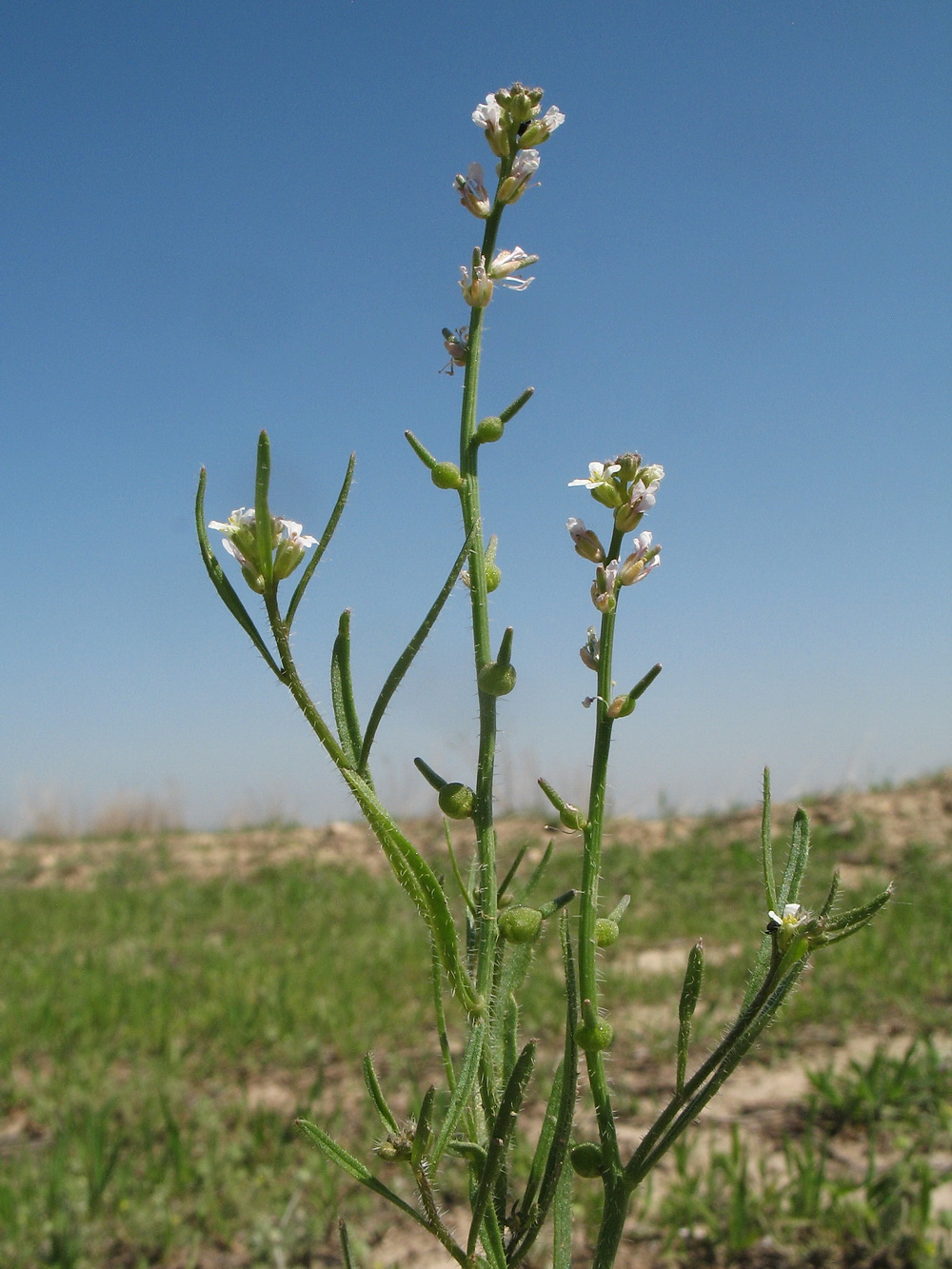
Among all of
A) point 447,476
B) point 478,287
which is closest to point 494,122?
point 478,287

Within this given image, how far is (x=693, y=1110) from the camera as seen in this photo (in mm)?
730

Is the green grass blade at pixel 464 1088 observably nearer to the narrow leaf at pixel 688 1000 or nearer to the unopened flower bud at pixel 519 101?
the narrow leaf at pixel 688 1000

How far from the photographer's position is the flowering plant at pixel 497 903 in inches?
29.5

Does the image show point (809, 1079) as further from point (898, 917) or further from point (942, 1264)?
point (898, 917)

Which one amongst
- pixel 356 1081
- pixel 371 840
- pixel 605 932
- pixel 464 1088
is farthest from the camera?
pixel 371 840

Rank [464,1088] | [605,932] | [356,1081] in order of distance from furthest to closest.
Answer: [356,1081] → [605,932] → [464,1088]

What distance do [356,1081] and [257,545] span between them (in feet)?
11.3

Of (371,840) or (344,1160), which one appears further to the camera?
(371,840)

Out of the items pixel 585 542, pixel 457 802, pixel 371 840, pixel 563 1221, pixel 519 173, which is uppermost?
pixel 519 173

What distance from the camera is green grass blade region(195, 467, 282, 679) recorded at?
777mm

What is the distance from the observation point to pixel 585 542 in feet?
2.68

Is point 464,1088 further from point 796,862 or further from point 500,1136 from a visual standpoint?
point 796,862

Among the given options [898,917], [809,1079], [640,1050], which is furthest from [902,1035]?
[898,917]

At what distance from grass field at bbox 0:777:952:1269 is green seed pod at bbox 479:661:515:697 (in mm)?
2254
